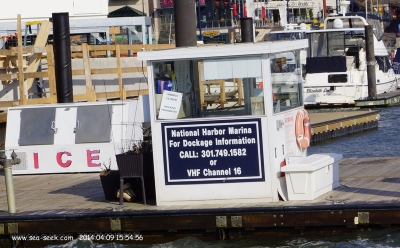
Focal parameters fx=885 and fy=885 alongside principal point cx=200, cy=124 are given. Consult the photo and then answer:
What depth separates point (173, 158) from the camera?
1104 centimetres

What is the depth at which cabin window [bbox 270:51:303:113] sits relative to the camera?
10827 mm

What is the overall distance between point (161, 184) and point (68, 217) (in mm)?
1235

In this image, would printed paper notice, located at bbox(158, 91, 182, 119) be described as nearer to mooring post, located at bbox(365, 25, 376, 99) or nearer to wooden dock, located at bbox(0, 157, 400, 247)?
wooden dock, located at bbox(0, 157, 400, 247)

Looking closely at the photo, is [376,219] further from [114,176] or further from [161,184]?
[114,176]

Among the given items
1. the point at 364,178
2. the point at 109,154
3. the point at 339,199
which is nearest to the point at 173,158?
the point at 339,199

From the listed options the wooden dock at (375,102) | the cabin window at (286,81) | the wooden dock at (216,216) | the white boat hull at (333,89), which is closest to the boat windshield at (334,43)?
the white boat hull at (333,89)

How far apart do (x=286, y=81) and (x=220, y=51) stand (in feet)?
3.40

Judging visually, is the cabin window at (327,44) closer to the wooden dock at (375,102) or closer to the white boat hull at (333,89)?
the white boat hull at (333,89)

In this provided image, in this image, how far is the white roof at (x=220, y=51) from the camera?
413 inches

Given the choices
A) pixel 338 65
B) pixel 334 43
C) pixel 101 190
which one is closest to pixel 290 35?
pixel 334 43

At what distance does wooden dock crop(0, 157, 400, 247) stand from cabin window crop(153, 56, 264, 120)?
1.18 meters

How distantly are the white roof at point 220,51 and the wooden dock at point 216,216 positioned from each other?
1.85m

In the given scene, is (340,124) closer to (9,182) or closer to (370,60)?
(370,60)

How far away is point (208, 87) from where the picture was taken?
11352 millimetres
